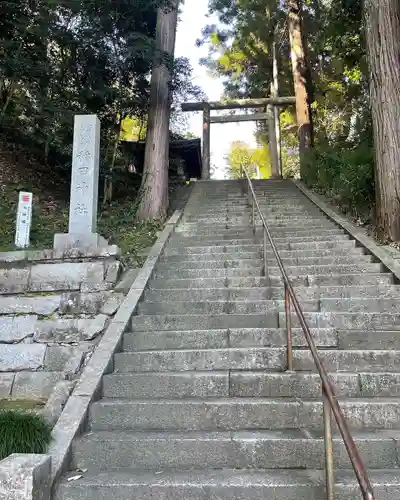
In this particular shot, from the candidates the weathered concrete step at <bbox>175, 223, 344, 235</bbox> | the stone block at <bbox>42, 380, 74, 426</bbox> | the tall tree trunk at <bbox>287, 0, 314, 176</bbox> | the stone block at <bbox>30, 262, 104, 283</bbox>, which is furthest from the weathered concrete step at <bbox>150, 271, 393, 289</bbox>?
the tall tree trunk at <bbox>287, 0, 314, 176</bbox>

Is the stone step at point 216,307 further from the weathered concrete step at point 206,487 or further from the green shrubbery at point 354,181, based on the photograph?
the green shrubbery at point 354,181

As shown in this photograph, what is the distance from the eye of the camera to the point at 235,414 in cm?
313

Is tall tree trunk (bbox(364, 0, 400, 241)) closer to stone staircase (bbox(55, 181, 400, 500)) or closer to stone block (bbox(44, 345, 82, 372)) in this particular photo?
stone staircase (bbox(55, 181, 400, 500))

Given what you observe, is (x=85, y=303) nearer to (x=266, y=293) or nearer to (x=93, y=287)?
(x=93, y=287)

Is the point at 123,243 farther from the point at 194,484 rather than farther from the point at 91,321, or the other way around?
the point at 194,484

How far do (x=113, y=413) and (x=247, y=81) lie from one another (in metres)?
18.8

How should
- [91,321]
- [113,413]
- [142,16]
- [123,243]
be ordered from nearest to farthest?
1. [113,413]
2. [91,321]
3. [123,243]
4. [142,16]

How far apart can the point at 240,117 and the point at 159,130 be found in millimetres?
7811

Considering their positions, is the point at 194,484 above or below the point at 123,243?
below

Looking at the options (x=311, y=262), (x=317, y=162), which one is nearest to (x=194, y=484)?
(x=311, y=262)

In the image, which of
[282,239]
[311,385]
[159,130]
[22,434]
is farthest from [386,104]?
[22,434]

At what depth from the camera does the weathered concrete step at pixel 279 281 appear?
17.0 feet

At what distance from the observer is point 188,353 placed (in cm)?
383

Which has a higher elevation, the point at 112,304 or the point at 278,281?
the point at 278,281
